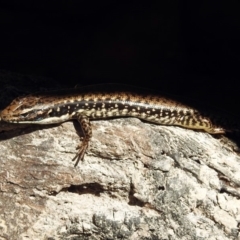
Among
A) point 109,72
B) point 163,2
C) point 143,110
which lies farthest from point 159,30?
point 143,110

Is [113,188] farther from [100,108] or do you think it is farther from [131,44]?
[131,44]

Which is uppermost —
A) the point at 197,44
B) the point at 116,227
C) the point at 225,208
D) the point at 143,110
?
the point at 197,44

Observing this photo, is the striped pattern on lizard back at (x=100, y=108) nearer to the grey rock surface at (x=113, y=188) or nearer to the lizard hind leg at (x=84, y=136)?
the lizard hind leg at (x=84, y=136)

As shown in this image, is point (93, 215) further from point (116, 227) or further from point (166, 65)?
point (166, 65)

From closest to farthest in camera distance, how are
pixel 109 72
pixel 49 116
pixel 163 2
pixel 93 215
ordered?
pixel 93 215 → pixel 49 116 → pixel 163 2 → pixel 109 72

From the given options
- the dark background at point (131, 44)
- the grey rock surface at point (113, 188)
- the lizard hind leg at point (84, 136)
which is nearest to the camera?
the grey rock surface at point (113, 188)

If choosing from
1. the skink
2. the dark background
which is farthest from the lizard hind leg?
Answer: the dark background

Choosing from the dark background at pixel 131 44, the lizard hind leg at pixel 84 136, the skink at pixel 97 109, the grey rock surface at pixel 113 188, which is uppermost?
the dark background at pixel 131 44

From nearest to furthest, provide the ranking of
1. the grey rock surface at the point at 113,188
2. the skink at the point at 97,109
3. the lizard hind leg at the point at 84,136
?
1. the grey rock surface at the point at 113,188
2. the lizard hind leg at the point at 84,136
3. the skink at the point at 97,109

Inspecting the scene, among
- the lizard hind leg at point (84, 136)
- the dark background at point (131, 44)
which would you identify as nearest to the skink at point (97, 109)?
the lizard hind leg at point (84, 136)
